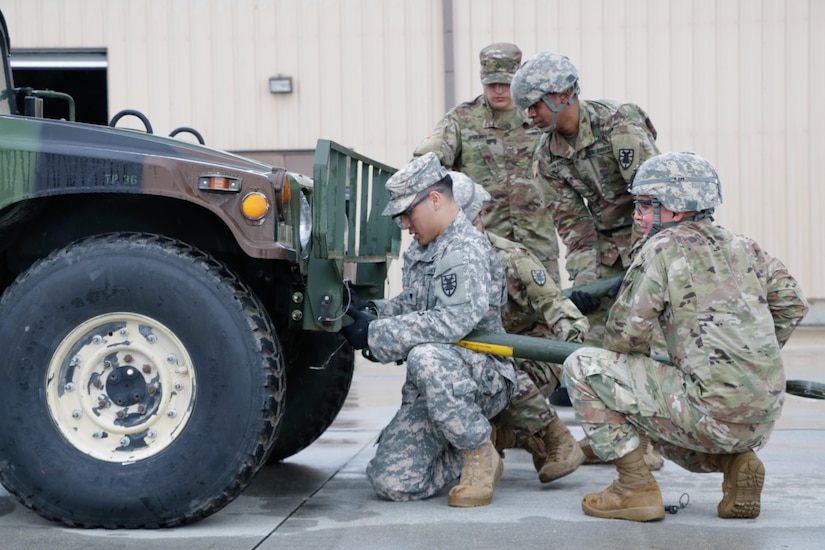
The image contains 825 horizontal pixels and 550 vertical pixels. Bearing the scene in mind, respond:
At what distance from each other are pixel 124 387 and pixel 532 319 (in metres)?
1.80

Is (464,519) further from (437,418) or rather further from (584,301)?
(584,301)

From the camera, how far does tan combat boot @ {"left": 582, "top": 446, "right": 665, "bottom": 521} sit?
3.76m

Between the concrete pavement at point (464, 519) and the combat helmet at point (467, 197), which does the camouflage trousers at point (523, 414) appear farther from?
the combat helmet at point (467, 197)

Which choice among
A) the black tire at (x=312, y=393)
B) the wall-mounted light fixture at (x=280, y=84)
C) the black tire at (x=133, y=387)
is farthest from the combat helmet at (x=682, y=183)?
the wall-mounted light fixture at (x=280, y=84)

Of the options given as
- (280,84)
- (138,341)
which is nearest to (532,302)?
(138,341)

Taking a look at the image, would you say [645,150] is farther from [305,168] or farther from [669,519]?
[305,168]

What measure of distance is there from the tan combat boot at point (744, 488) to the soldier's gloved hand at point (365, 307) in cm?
134

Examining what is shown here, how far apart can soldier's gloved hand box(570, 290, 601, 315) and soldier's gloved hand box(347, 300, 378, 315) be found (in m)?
0.95

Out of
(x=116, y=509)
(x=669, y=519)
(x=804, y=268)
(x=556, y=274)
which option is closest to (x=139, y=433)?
(x=116, y=509)

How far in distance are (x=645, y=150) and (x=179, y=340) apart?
227cm

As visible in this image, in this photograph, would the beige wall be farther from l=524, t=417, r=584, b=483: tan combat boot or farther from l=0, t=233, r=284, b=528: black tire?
l=0, t=233, r=284, b=528: black tire

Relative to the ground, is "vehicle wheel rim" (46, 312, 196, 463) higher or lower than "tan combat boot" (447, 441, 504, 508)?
higher

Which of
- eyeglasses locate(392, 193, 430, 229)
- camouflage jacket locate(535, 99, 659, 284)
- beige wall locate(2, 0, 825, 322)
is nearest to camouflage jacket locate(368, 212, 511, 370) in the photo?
eyeglasses locate(392, 193, 430, 229)

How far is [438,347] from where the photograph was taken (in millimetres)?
4051
